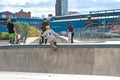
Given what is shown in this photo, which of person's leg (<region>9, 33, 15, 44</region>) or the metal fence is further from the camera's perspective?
the metal fence

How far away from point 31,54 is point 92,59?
9.87 ft

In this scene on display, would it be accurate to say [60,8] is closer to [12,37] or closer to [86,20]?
[86,20]

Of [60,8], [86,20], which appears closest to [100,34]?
[86,20]

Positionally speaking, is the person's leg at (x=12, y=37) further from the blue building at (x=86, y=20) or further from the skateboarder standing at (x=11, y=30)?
the blue building at (x=86, y=20)

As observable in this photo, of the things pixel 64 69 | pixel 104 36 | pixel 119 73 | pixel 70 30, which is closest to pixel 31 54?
pixel 64 69

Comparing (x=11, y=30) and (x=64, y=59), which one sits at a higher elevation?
(x=11, y=30)

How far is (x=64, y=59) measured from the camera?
14.1 m

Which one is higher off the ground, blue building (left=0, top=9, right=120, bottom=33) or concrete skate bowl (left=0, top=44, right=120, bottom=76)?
concrete skate bowl (left=0, top=44, right=120, bottom=76)

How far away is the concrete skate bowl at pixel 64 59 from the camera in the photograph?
1314cm

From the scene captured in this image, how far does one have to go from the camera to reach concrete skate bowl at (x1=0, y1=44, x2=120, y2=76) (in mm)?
13141

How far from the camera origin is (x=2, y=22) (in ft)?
358

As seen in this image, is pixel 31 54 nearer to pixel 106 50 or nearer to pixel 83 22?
pixel 106 50

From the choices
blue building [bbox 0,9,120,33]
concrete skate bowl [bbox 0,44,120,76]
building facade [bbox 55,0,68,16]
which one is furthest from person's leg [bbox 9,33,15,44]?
building facade [bbox 55,0,68,16]

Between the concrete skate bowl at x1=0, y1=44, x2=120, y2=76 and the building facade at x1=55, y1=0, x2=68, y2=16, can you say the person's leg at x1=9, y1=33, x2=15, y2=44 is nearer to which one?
the concrete skate bowl at x1=0, y1=44, x2=120, y2=76
